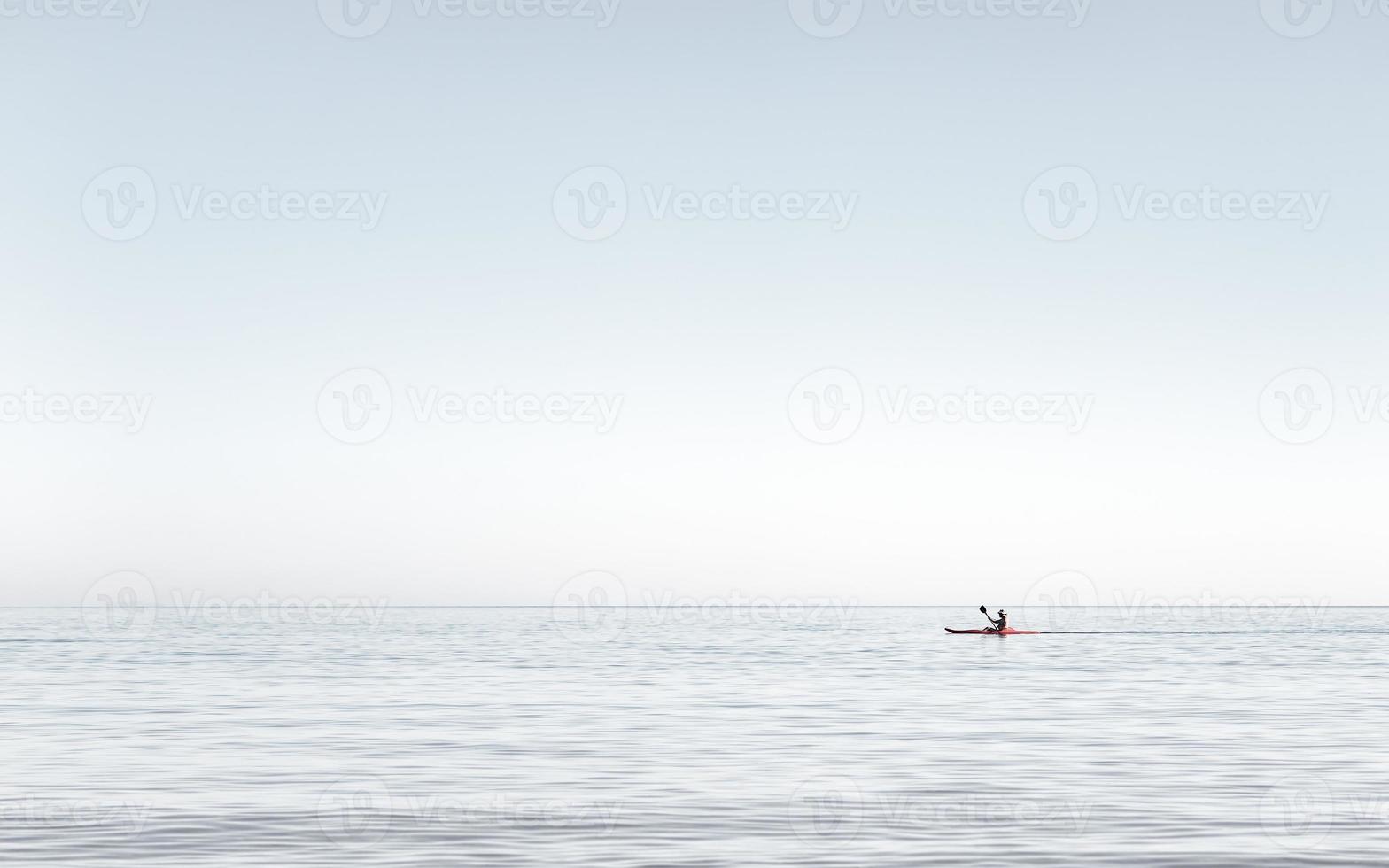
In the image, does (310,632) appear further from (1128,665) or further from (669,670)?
(1128,665)

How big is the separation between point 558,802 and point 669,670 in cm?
3665

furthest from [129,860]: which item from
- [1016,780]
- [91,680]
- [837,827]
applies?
[91,680]

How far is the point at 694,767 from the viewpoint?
94.7 feet
